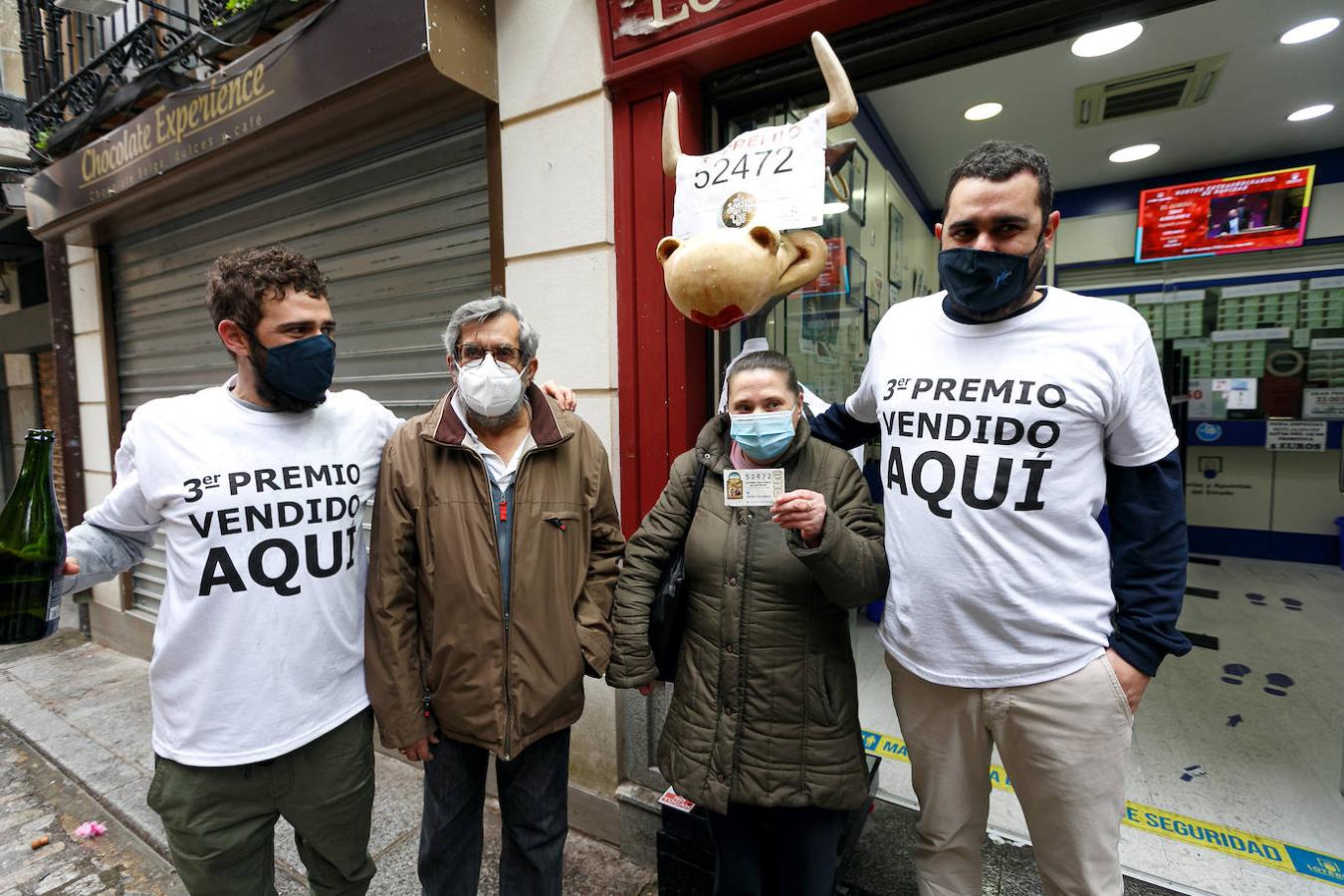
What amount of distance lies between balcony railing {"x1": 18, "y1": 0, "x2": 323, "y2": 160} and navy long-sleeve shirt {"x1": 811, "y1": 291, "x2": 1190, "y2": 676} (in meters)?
4.40

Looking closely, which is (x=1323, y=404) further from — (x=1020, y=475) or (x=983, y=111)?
(x=1020, y=475)

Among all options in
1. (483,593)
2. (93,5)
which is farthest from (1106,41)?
(93,5)

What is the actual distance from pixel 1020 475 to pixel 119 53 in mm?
6563

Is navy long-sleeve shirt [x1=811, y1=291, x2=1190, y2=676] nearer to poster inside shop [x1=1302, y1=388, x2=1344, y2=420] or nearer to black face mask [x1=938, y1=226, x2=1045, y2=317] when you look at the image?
black face mask [x1=938, y1=226, x2=1045, y2=317]

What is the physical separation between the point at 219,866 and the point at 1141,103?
256 inches

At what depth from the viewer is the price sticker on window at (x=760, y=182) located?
74.0 inches

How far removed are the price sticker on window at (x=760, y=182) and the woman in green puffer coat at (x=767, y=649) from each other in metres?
0.50

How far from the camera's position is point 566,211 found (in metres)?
2.72

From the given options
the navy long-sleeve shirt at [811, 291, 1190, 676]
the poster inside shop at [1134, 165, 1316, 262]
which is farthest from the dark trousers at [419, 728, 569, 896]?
the poster inside shop at [1134, 165, 1316, 262]

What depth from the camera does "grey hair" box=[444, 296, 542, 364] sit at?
6.10 feet

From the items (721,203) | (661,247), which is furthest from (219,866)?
(721,203)

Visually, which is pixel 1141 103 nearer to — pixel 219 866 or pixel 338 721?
pixel 338 721

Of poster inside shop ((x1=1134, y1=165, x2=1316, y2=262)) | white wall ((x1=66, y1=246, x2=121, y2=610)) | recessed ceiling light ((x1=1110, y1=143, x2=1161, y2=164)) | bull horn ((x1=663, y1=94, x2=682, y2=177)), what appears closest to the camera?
bull horn ((x1=663, y1=94, x2=682, y2=177))

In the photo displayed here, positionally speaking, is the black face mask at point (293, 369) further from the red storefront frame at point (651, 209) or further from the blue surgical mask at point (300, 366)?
the red storefront frame at point (651, 209)
